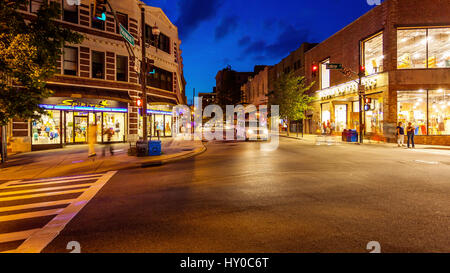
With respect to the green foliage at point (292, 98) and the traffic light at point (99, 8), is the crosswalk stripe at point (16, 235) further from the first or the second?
the green foliage at point (292, 98)

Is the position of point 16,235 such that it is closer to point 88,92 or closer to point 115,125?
point 88,92

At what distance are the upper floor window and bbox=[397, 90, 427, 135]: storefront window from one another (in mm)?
2323

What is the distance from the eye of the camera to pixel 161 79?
95.2 feet

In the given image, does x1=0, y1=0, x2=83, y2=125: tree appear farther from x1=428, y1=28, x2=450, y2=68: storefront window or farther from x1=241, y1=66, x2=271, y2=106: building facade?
x1=241, y1=66, x2=271, y2=106: building facade

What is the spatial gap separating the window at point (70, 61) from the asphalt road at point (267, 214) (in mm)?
16138

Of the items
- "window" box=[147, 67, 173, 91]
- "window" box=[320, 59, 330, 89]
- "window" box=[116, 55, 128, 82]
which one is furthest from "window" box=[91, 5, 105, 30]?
"window" box=[320, 59, 330, 89]

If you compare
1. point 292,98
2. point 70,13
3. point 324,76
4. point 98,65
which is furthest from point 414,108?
point 70,13

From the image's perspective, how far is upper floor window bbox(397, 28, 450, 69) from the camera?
2167cm

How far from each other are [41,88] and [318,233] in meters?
12.4

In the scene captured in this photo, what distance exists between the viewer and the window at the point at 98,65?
22.1 m

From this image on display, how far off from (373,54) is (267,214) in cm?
2587

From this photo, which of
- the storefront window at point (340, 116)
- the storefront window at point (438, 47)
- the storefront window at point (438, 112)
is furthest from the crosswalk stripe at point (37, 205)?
the storefront window at point (340, 116)

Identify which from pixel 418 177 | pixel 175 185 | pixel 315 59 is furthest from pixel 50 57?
pixel 315 59

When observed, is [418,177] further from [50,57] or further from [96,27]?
[96,27]
